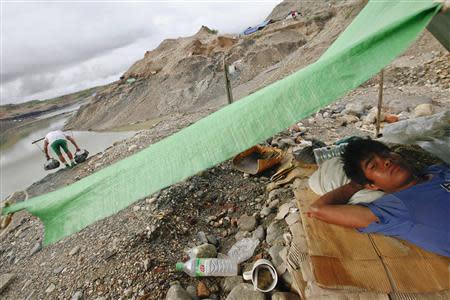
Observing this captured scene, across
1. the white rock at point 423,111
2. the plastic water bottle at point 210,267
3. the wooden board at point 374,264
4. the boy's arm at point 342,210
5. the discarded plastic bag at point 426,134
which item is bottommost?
the white rock at point 423,111

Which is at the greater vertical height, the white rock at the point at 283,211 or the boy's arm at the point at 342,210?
the boy's arm at the point at 342,210

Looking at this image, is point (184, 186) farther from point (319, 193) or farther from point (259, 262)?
point (319, 193)

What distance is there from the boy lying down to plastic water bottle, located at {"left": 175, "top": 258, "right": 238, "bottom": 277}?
34.3 inches

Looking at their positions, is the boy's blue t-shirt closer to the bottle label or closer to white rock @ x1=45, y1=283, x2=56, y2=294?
the bottle label

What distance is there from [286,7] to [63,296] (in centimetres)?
4071

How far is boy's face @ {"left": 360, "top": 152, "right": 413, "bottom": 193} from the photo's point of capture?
5.20ft

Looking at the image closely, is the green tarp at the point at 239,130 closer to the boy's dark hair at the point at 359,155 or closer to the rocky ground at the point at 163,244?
the boy's dark hair at the point at 359,155

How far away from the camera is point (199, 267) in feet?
7.14

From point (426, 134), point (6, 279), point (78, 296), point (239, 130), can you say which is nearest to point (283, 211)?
point (426, 134)

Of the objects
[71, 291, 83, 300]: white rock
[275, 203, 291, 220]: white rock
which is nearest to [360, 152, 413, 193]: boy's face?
[275, 203, 291, 220]: white rock

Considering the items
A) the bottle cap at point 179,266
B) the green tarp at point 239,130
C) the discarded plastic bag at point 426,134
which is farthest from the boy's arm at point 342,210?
the bottle cap at point 179,266

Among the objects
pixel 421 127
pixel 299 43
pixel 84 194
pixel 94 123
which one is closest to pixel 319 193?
pixel 421 127

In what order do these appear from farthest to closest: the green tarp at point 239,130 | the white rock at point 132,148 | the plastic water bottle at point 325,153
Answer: the white rock at point 132,148 → the plastic water bottle at point 325,153 → the green tarp at point 239,130

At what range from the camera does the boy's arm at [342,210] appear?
1572 millimetres
